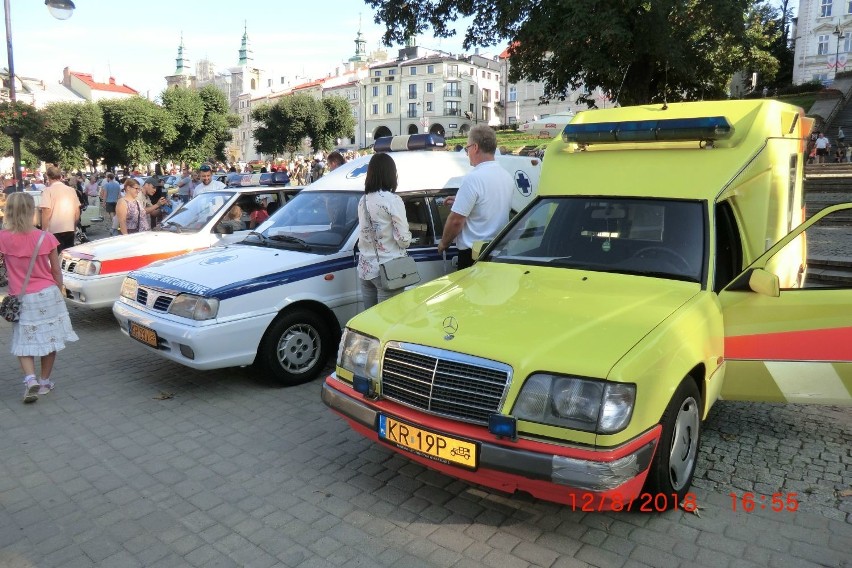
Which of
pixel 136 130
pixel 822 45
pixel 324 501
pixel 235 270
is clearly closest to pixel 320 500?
pixel 324 501

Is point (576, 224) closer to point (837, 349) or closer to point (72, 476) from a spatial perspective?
point (837, 349)

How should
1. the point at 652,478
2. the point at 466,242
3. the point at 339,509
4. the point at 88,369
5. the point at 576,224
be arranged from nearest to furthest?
the point at 652,478 → the point at 339,509 → the point at 576,224 → the point at 466,242 → the point at 88,369

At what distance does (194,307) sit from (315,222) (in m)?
1.70

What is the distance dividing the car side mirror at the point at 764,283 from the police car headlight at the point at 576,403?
1.43 meters

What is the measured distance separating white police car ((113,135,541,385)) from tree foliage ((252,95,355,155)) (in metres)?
64.8

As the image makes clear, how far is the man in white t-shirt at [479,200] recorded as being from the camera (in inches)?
226

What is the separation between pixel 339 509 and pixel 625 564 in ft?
5.36

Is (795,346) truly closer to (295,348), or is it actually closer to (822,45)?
(295,348)

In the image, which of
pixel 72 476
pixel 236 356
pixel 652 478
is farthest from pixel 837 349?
pixel 72 476

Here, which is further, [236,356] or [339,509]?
[236,356]

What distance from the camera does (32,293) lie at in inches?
219

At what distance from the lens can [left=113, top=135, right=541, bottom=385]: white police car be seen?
538cm

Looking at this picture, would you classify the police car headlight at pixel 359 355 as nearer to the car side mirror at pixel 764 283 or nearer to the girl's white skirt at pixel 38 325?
the car side mirror at pixel 764 283

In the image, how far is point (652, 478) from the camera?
334cm
